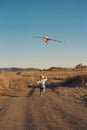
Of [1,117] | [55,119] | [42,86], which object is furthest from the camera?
[42,86]

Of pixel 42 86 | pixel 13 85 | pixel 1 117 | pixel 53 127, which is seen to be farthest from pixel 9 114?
pixel 13 85

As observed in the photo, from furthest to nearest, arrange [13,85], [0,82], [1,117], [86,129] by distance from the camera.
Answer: [13,85], [0,82], [1,117], [86,129]

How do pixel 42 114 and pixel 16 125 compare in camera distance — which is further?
pixel 42 114

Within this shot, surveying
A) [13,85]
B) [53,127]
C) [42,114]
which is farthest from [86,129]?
[13,85]

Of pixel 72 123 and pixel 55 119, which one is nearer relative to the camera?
pixel 72 123

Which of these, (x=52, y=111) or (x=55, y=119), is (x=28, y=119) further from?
(x=52, y=111)

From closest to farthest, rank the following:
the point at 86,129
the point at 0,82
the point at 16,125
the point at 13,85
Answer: the point at 86,129 < the point at 16,125 < the point at 0,82 < the point at 13,85

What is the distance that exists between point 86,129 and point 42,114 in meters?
4.95

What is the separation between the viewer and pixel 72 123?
15.3 m

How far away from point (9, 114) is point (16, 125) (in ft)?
12.1

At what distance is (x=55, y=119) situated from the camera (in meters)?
16.6

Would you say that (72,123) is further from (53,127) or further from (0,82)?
(0,82)

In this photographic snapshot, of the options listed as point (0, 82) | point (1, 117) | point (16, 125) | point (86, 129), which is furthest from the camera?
point (0, 82)

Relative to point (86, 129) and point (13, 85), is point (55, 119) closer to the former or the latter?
point (86, 129)
